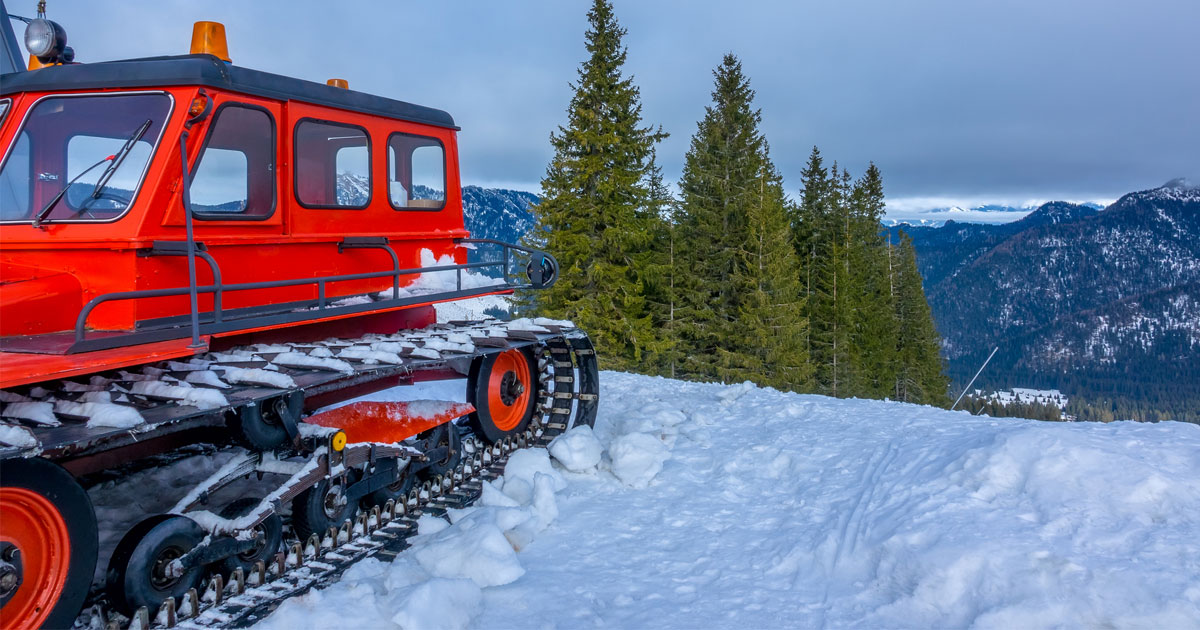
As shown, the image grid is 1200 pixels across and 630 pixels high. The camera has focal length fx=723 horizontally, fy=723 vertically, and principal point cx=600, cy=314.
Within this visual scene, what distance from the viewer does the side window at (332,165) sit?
5.63m

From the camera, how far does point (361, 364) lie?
4957 mm

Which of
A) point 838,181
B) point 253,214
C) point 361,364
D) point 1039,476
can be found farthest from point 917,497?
point 838,181

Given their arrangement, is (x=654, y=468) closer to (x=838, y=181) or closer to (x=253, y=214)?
(x=253, y=214)

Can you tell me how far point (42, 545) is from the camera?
3.43 m

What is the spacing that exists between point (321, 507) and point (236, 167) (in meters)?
2.46

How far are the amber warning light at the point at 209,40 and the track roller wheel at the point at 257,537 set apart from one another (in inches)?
123

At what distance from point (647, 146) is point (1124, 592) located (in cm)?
2191

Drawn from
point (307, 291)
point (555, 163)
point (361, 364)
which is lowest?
point (361, 364)

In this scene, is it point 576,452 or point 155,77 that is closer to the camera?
point 155,77

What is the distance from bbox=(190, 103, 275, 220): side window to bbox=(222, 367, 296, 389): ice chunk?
4.35 feet

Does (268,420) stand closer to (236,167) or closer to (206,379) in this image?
(206,379)

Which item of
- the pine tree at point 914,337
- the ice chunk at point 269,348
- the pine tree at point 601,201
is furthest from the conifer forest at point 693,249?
the ice chunk at point 269,348

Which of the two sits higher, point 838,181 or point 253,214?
point 838,181

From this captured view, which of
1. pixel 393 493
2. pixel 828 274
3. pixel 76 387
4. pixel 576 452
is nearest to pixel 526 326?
pixel 576 452
